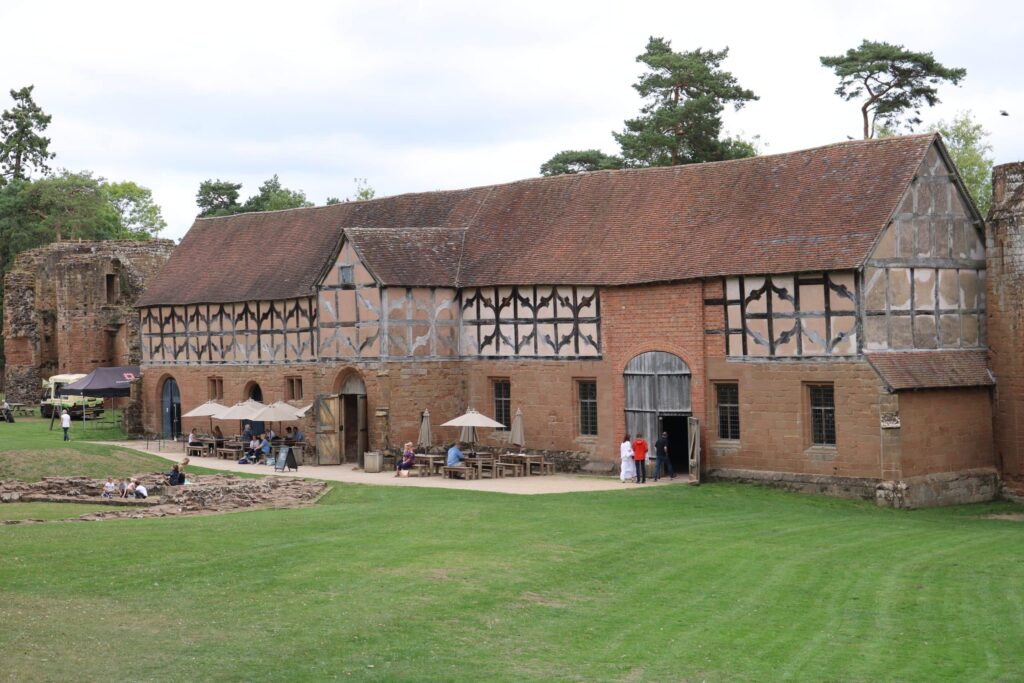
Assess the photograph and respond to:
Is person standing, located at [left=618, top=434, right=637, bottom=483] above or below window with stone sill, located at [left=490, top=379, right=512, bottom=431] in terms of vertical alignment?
below

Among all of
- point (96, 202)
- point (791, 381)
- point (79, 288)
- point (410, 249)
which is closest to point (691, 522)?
point (791, 381)

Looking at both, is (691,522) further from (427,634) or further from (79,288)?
(79,288)

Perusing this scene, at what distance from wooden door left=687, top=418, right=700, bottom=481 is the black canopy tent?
1075 inches

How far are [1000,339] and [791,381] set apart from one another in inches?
236

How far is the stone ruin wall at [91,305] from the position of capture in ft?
200

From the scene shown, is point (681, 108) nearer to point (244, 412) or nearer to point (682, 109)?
point (682, 109)

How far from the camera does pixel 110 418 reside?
5772cm

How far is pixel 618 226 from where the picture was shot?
3834cm

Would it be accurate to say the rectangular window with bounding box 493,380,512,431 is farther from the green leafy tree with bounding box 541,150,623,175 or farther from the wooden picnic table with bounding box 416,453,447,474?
the green leafy tree with bounding box 541,150,623,175

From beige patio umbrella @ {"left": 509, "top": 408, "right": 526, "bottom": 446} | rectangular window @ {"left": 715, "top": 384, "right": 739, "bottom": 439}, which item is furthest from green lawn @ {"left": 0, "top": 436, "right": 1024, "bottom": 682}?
beige patio umbrella @ {"left": 509, "top": 408, "right": 526, "bottom": 446}

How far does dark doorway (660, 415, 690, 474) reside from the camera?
37.6m

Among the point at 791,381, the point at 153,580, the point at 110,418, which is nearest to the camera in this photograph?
the point at 153,580

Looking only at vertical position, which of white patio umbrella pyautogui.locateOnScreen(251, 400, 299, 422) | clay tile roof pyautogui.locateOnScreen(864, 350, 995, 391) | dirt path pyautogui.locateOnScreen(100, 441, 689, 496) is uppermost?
clay tile roof pyautogui.locateOnScreen(864, 350, 995, 391)

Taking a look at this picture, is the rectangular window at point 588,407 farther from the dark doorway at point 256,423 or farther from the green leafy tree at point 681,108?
the green leafy tree at point 681,108
